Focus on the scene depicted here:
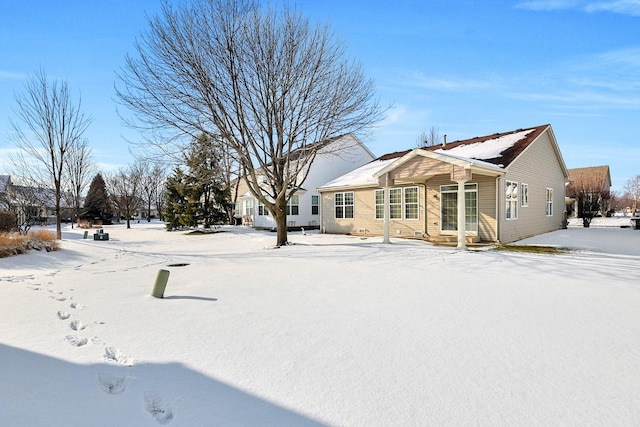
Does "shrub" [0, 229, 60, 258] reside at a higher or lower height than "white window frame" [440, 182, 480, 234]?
lower

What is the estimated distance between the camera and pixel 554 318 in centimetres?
453

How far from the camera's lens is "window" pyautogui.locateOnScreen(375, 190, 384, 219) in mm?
17203

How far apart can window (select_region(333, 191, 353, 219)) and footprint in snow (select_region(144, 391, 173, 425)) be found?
649 inches

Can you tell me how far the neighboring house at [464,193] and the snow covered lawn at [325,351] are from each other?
6198 mm

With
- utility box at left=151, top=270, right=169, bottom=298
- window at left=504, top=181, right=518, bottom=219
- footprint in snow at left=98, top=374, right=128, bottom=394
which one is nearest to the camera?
footprint in snow at left=98, top=374, right=128, bottom=394

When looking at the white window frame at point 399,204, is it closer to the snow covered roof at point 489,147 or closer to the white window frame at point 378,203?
the white window frame at point 378,203

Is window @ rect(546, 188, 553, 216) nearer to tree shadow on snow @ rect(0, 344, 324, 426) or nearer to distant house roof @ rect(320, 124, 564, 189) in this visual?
distant house roof @ rect(320, 124, 564, 189)

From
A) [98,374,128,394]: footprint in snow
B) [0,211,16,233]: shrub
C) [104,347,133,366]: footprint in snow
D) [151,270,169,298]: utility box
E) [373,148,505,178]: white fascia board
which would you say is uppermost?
[373,148,505,178]: white fascia board

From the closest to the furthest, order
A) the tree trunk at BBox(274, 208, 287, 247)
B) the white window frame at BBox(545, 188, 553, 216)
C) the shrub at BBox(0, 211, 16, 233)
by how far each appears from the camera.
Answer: the shrub at BBox(0, 211, 16, 233) → the tree trunk at BBox(274, 208, 287, 247) → the white window frame at BBox(545, 188, 553, 216)

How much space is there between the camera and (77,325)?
4.39 m

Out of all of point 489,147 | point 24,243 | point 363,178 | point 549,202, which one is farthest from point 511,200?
point 24,243

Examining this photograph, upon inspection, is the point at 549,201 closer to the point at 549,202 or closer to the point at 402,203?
the point at 549,202

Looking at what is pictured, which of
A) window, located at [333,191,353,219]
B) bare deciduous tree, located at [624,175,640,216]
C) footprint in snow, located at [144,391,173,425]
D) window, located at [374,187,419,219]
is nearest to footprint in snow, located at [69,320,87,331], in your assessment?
footprint in snow, located at [144,391,173,425]

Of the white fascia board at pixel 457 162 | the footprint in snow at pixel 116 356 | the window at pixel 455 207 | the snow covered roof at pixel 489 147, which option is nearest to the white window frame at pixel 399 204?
the window at pixel 455 207
